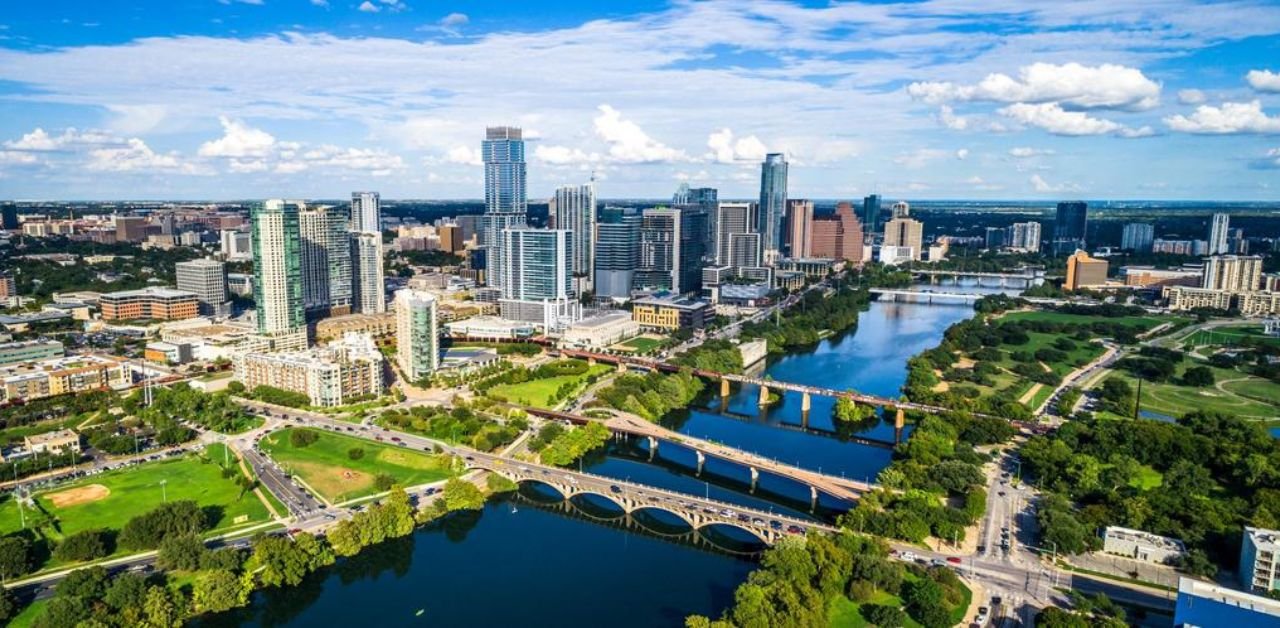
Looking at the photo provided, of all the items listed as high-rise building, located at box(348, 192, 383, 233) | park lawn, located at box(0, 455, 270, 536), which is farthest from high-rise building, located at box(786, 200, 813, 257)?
park lawn, located at box(0, 455, 270, 536)

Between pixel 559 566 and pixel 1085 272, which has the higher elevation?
pixel 1085 272

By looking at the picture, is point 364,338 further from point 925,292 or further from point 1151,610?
point 925,292

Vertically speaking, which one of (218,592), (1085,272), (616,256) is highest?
(616,256)

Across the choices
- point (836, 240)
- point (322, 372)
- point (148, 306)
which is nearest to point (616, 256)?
point (148, 306)

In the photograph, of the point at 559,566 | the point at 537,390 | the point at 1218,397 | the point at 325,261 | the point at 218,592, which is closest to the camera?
the point at 218,592

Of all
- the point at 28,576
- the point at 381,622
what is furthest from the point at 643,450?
the point at 28,576

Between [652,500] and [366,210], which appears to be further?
[366,210]

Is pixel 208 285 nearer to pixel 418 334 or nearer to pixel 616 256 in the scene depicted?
pixel 418 334
